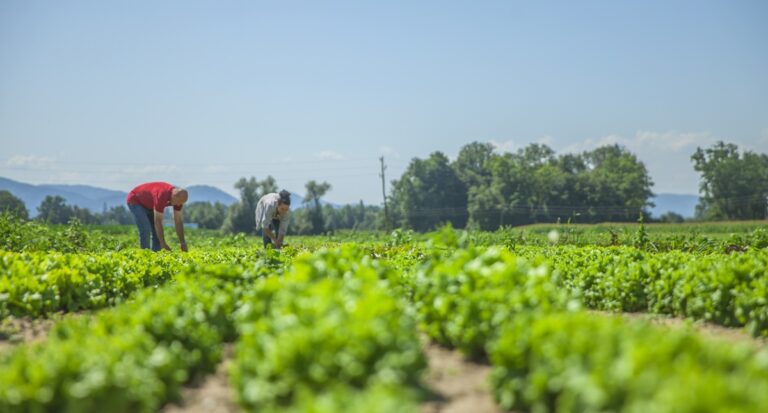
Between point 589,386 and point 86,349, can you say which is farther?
point 86,349

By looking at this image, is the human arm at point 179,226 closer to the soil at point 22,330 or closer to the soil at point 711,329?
the soil at point 22,330

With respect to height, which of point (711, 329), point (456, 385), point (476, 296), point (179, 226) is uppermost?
point (179, 226)

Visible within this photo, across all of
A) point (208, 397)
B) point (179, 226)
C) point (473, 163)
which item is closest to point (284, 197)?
point (179, 226)

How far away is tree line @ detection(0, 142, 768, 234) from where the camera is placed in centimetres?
8931

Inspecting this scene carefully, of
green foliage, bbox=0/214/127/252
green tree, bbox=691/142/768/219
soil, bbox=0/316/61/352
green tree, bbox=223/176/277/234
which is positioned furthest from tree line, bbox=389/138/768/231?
soil, bbox=0/316/61/352

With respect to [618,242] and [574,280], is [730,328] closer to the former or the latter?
[574,280]

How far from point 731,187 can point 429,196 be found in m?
43.4

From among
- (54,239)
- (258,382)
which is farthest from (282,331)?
(54,239)

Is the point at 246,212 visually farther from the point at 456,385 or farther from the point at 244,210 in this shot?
the point at 456,385

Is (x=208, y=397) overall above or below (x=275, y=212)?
below

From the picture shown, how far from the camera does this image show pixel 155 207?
436 inches

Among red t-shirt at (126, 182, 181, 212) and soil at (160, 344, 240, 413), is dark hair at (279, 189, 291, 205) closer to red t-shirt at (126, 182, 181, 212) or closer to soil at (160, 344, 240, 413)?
red t-shirt at (126, 182, 181, 212)

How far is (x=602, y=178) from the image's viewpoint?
90.4 m

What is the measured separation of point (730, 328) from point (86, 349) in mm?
6494
